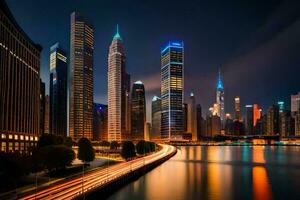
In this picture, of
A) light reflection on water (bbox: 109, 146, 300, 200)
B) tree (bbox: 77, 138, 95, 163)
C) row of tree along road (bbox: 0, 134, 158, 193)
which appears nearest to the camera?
row of tree along road (bbox: 0, 134, 158, 193)

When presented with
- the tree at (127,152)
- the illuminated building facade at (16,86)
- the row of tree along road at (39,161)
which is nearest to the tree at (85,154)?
the row of tree along road at (39,161)

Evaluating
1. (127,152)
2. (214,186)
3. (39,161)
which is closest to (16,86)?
(127,152)

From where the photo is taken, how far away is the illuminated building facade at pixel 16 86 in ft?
441

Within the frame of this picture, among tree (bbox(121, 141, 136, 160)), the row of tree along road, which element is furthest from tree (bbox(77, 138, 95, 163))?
tree (bbox(121, 141, 136, 160))

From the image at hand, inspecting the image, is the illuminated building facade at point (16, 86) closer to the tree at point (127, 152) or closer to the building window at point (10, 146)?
the building window at point (10, 146)

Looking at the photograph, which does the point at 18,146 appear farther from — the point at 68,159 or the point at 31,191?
the point at 31,191

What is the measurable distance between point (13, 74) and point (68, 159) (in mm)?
62188

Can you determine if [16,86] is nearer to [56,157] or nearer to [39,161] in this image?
[39,161]

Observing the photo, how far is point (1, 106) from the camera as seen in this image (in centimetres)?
13338

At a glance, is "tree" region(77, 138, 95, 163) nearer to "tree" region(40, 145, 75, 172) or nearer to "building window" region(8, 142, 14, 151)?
"building window" region(8, 142, 14, 151)

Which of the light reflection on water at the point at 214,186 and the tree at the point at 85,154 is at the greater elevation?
the tree at the point at 85,154

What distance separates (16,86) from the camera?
151 meters

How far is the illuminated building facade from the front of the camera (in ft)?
441

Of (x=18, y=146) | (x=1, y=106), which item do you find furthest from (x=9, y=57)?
(x=18, y=146)
